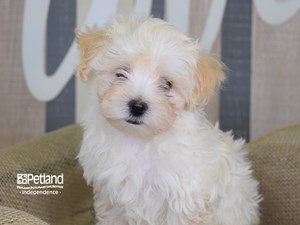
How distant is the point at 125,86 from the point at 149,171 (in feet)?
0.87

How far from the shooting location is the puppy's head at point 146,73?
5.75ft

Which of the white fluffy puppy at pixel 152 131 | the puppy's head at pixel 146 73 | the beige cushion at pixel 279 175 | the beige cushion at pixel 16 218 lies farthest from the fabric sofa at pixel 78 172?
the beige cushion at pixel 16 218

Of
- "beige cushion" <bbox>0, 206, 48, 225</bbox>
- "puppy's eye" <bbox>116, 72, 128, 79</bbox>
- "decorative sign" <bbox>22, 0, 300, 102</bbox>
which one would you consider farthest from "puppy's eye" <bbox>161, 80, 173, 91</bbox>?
"decorative sign" <bbox>22, 0, 300, 102</bbox>

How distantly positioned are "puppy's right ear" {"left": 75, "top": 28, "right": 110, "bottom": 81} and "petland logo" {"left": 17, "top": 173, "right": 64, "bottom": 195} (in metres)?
0.43

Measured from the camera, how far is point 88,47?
→ 1815 mm

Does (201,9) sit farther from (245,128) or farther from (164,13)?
(245,128)

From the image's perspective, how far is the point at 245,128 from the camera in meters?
2.80

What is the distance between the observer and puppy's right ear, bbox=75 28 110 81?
1802mm

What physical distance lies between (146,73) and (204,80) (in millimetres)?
163

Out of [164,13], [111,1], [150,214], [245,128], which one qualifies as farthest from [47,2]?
[150,214]

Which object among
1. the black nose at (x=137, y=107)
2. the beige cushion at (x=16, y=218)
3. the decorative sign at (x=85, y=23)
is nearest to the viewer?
the beige cushion at (x=16, y=218)

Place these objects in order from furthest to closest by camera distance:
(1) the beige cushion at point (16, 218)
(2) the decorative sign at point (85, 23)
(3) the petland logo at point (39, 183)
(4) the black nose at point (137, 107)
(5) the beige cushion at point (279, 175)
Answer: (2) the decorative sign at point (85, 23)
(5) the beige cushion at point (279, 175)
(3) the petland logo at point (39, 183)
(4) the black nose at point (137, 107)
(1) the beige cushion at point (16, 218)

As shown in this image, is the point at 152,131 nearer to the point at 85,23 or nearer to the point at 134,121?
the point at 134,121

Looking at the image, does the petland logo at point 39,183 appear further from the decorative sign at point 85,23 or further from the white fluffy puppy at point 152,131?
the decorative sign at point 85,23
